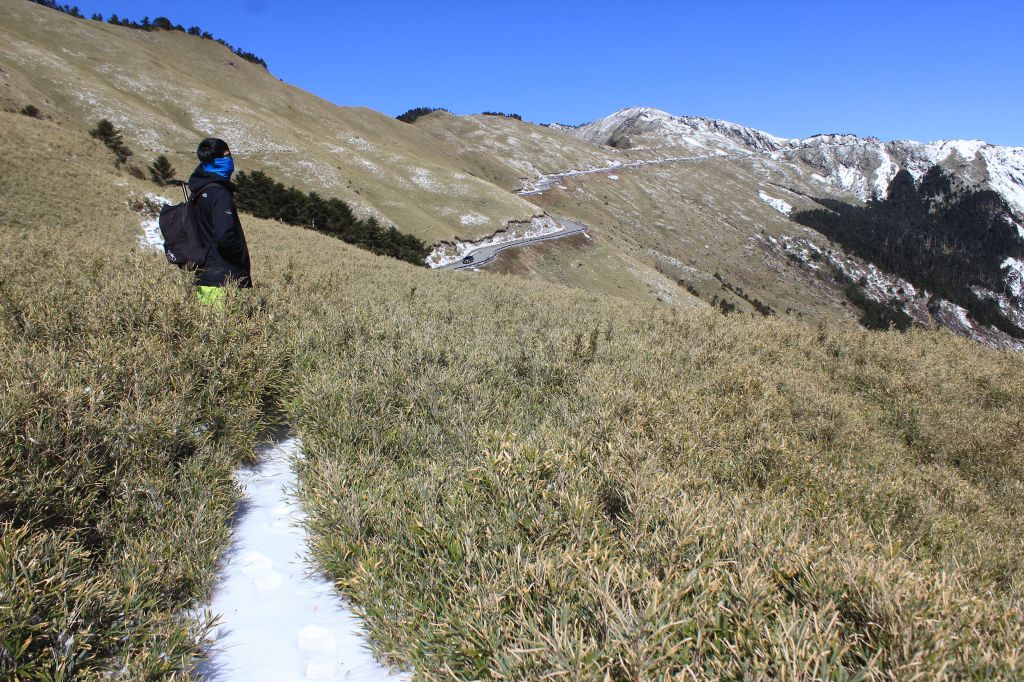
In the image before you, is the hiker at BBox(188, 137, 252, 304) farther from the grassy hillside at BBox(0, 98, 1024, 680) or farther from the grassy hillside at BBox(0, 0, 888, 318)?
the grassy hillside at BBox(0, 0, 888, 318)

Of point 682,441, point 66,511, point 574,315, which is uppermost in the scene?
point 574,315

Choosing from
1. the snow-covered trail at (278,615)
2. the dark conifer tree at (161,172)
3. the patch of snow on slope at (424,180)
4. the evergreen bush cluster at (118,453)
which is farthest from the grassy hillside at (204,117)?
the snow-covered trail at (278,615)

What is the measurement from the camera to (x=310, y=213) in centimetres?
4225

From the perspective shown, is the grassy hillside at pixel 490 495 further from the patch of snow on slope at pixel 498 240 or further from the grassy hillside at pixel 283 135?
the patch of snow on slope at pixel 498 240

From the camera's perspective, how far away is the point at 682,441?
519 centimetres

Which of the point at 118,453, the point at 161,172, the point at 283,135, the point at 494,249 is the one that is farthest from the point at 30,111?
the point at 118,453

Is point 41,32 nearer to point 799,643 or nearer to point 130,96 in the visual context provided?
point 130,96

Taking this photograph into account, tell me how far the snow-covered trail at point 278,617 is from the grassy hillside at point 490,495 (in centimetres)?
26

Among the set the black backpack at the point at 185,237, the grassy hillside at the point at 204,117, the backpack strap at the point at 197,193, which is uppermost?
the grassy hillside at the point at 204,117

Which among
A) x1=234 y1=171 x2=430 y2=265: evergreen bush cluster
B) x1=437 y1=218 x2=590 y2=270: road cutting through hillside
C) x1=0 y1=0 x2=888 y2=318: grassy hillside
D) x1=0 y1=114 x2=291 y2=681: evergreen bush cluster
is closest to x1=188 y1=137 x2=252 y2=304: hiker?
x1=0 y1=114 x2=291 y2=681: evergreen bush cluster

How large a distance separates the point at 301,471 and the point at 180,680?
83.8 inches

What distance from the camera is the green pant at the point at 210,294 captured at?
20.9 ft

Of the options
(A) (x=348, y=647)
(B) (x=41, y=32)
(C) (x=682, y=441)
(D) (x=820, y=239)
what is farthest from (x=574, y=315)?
(D) (x=820, y=239)

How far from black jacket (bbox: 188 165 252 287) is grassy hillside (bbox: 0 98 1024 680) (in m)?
0.54
